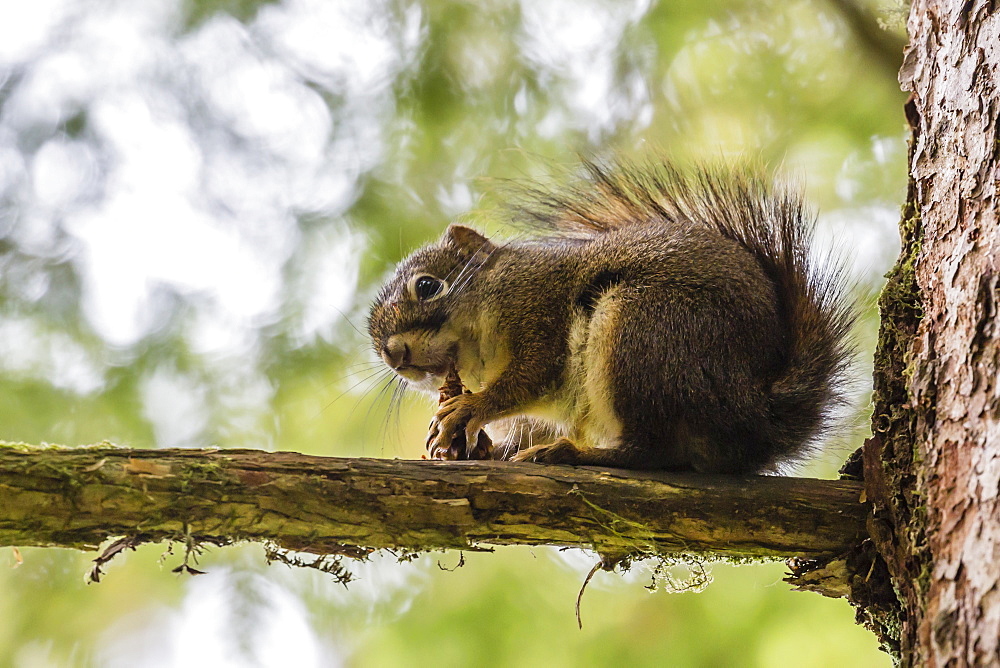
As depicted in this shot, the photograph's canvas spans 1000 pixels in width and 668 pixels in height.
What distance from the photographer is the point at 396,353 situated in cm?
261

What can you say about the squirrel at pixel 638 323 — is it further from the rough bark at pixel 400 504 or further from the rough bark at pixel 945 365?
the rough bark at pixel 945 365

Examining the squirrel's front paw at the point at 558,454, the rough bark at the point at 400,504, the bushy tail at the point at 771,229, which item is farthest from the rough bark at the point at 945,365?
the squirrel's front paw at the point at 558,454

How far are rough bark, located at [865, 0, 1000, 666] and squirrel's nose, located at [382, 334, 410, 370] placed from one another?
132cm

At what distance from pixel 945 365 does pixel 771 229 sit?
89 cm

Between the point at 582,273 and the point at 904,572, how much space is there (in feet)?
3.96

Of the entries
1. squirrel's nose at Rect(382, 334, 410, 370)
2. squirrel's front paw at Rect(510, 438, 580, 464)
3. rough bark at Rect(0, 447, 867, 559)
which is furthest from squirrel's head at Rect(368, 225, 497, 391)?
rough bark at Rect(0, 447, 867, 559)

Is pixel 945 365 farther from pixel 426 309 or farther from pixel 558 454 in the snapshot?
pixel 426 309

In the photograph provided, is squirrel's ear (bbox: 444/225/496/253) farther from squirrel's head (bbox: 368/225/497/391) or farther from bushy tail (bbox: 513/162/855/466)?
bushy tail (bbox: 513/162/855/466)

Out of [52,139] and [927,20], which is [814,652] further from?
[52,139]

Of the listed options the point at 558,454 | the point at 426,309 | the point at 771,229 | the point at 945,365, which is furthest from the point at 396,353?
the point at 945,365

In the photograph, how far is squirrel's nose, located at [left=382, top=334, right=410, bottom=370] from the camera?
2611mm

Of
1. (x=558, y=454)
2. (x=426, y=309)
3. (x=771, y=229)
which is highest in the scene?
(x=426, y=309)

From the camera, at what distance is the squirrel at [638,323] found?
2150 mm

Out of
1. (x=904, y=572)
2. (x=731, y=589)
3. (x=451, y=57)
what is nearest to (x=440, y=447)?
(x=904, y=572)
